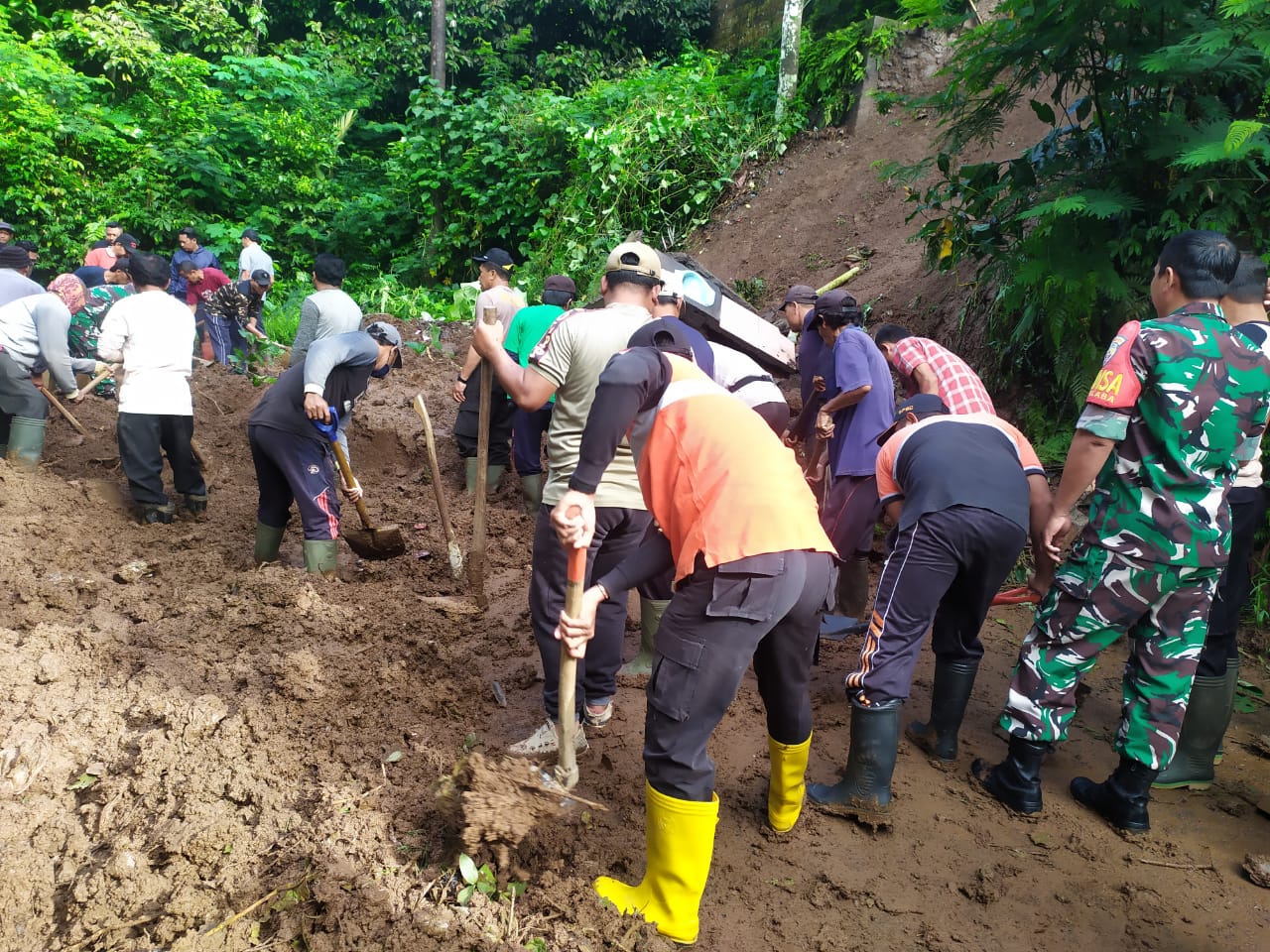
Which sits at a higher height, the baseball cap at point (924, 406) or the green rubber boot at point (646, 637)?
the baseball cap at point (924, 406)

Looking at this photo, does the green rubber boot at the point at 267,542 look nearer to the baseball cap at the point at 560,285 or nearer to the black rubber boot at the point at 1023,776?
the baseball cap at the point at 560,285

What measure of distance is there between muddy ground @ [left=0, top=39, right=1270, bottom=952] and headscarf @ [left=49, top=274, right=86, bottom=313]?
469cm

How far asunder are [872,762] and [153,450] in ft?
17.1

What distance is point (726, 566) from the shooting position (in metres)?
2.50

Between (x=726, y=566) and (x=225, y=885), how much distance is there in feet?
5.99

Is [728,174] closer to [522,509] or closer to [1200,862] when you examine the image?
[522,509]

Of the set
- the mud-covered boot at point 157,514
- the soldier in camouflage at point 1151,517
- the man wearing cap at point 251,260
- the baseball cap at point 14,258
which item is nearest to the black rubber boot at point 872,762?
the soldier in camouflage at point 1151,517

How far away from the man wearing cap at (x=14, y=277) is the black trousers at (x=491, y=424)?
3408 mm

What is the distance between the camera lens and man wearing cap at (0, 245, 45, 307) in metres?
6.94

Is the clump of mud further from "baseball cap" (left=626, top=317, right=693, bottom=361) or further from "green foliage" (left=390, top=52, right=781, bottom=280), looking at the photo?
"green foliage" (left=390, top=52, right=781, bottom=280)

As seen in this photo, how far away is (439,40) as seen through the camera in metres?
17.1

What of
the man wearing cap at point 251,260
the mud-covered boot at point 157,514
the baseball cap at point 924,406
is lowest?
the mud-covered boot at point 157,514

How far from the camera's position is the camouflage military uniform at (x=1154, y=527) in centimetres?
309

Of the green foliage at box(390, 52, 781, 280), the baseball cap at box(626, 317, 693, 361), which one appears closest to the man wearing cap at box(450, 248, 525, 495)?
the baseball cap at box(626, 317, 693, 361)
